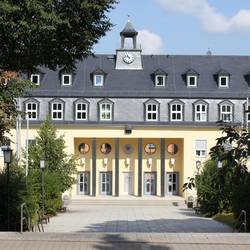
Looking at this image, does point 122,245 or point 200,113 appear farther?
point 200,113

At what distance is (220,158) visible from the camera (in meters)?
11.4

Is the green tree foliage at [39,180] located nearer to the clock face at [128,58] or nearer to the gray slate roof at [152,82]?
the gray slate roof at [152,82]

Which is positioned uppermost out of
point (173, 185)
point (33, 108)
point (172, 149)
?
point (33, 108)

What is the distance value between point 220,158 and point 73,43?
512 cm

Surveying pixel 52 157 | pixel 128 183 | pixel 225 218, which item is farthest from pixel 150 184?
pixel 225 218

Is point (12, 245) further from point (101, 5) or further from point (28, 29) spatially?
point (101, 5)

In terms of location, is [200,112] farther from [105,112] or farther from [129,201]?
[129,201]

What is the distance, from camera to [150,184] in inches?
2591

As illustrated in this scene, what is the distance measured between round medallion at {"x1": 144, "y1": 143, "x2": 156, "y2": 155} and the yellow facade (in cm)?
26

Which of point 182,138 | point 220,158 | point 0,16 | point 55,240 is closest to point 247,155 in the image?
point 220,158

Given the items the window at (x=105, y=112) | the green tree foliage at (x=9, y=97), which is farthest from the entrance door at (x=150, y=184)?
the green tree foliage at (x=9, y=97)

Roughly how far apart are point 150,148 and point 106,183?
5.74 meters

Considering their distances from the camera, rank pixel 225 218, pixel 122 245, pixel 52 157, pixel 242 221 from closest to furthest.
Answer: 1. pixel 122 245
2. pixel 242 221
3. pixel 225 218
4. pixel 52 157

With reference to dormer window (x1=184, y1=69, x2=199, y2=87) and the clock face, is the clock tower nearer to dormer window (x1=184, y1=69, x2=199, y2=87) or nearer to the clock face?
the clock face
